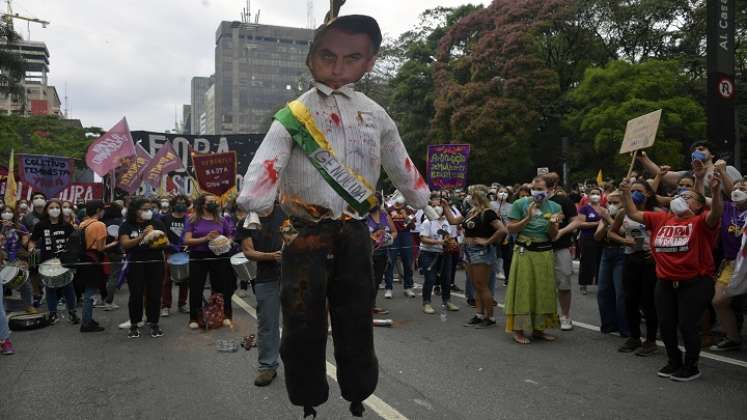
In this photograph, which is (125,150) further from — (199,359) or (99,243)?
(199,359)

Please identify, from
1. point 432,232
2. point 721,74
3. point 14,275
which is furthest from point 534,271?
point 14,275

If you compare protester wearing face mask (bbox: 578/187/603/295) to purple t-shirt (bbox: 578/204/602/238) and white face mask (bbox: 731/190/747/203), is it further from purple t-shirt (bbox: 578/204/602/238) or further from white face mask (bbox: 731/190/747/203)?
white face mask (bbox: 731/190/747/203)

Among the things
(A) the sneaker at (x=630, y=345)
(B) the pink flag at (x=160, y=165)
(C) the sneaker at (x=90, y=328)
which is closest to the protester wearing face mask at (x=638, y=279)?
(A) the sneaker at (x=630, y=345)

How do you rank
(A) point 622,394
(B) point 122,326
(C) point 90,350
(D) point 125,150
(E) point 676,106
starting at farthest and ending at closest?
(E) point 676,106
(D) point 125,150
(B) point 122,326
(C) point 90,350
(A) point 622,394

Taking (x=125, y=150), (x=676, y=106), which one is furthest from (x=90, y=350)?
(x=676, y=106)

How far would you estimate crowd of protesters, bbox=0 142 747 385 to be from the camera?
5594mm

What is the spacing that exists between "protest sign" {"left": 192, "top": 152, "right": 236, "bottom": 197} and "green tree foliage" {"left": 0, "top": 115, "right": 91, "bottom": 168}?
3066 cm

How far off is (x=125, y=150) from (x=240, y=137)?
8.68 ft

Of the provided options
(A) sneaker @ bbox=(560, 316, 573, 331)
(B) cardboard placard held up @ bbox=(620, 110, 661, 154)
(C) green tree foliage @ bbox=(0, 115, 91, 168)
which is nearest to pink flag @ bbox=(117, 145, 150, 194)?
(A) sneaker @ bbox=(560, 316, 573, 331)

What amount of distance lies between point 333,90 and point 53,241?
305 inches

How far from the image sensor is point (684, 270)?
5480 millimetres

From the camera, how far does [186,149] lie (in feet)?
49.1

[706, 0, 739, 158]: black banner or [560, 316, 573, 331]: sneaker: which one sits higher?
[706, 0, 739, 158]: black banner

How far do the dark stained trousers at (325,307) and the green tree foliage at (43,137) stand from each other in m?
39.2
